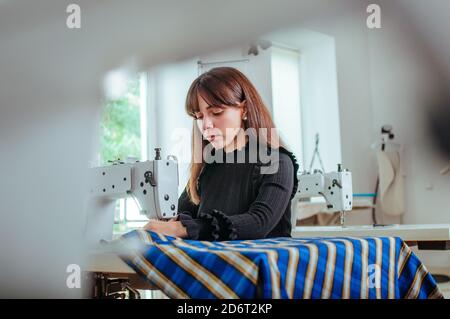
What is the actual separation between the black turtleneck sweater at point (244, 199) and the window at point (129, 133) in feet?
1.44

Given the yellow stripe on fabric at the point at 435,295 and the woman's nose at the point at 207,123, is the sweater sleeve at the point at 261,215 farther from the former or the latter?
the yellow stripe on fabric at the point at 435,295

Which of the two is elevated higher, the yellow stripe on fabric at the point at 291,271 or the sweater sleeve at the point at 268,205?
the sweater sleeve at the point at 268,205

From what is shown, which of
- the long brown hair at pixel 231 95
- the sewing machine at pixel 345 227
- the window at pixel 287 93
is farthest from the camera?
the window at pixel 287 93

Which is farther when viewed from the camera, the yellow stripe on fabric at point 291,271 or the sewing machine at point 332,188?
the sewing machine at point 332,188

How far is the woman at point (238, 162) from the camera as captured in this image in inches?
41.1

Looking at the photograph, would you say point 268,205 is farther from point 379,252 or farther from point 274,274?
point 274,274

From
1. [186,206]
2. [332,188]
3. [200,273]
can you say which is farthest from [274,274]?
[332,188]

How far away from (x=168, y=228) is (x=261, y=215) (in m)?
0.20

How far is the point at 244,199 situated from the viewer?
119cm

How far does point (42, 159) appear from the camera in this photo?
69 centimetres

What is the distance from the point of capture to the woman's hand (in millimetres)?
893

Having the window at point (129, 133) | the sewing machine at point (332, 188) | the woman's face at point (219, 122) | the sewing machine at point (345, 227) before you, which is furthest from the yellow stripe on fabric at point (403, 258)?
the window at point (129, 133)

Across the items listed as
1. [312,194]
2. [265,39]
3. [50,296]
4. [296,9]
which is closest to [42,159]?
[50,296]

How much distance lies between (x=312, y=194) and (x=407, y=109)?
1.61m
